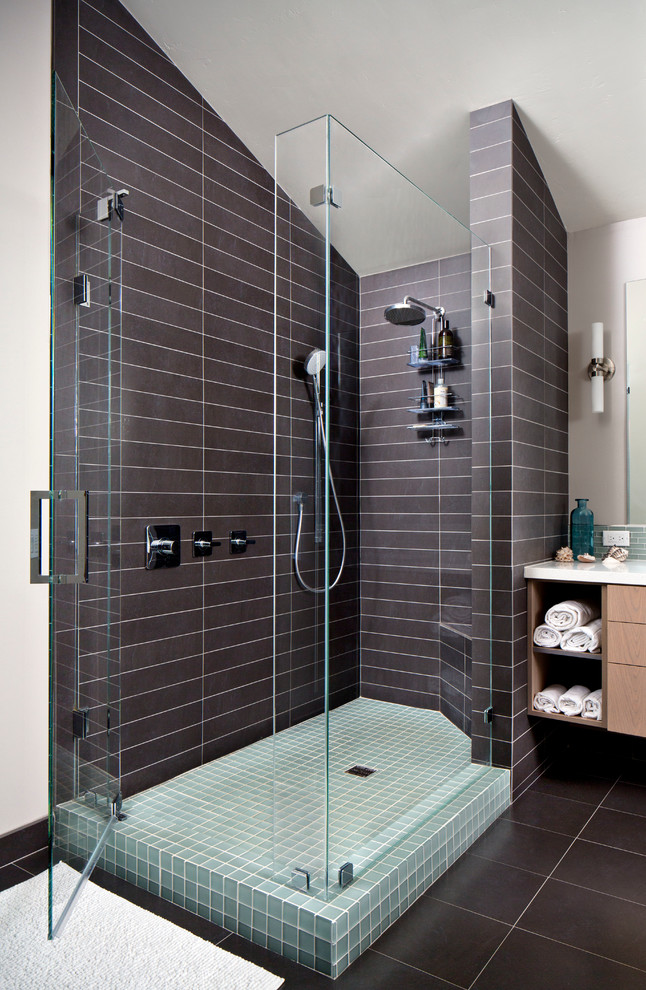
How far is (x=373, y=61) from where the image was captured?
98.5 inches

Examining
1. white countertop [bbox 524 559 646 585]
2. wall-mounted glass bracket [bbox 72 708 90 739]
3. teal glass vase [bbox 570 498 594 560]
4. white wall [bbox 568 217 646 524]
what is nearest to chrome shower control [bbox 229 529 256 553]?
wall-mounted glass bracket [bbox 72 708 90 739]

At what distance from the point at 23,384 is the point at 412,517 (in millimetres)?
1328

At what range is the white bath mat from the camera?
1615 mm

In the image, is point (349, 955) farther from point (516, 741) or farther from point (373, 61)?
point (373, 61)

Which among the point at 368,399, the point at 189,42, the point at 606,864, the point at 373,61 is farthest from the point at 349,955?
the point at 189,42

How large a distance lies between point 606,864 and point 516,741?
0.55 meters

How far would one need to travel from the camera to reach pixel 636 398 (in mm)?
3293

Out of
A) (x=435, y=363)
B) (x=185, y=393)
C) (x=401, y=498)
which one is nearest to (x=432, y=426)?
(x=435, y=363)

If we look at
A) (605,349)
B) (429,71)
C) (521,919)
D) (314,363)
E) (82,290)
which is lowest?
(521,919)

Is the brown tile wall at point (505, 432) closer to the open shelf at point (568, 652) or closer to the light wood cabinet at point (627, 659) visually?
the open shelf at point (568, 652)

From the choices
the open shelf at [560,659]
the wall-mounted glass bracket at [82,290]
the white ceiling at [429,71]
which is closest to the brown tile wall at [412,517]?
the open shelf at [560,659]

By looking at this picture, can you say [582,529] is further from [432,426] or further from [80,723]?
[80,723]

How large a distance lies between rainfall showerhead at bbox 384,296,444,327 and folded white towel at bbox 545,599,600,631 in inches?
51.1

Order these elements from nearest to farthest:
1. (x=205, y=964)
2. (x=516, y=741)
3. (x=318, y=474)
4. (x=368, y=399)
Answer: (x=205, y=964), (x=318, y=474), (x=368, y=399), (x=516, y=741)
